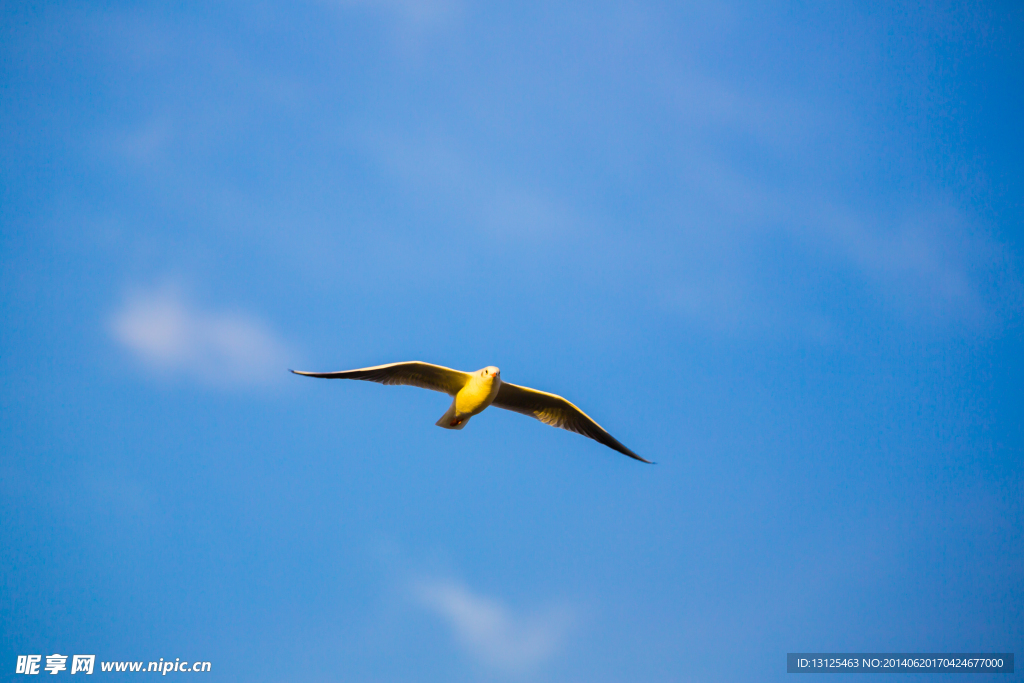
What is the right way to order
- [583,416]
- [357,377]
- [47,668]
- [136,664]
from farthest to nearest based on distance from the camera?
[47,668] → [136,664] → [583,416] → [357,377]

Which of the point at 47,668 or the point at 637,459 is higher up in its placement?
the point at 637,459

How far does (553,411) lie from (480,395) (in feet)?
12.3

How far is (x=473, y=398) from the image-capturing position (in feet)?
81.7

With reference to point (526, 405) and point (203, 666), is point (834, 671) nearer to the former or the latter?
point (526, 405)

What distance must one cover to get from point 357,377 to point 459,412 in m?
3.49

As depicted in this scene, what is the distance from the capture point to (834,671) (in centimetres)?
3225

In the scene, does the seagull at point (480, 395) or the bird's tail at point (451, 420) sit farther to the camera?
the bird's tail at point (451, 420)

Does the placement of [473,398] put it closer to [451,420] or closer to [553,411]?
[451,420]

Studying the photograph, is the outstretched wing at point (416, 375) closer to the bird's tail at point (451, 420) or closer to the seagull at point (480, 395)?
the seagull at point (480, 395)

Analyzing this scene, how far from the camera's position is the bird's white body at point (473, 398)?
24442mm

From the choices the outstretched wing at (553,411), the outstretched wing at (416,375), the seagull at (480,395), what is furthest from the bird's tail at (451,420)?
the outstretched wing at (553,411)

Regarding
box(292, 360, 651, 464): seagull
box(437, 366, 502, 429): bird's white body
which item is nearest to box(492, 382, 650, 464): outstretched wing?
box(292, 360, 651, 464): seagull

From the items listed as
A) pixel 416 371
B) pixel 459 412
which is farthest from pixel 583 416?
pixel 416 371

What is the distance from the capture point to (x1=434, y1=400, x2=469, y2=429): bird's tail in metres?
25.7
